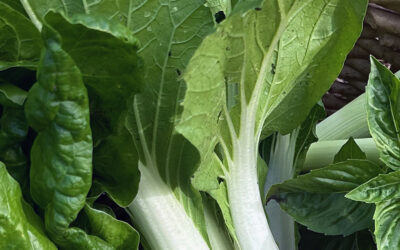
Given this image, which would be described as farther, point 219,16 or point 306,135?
point 306,135

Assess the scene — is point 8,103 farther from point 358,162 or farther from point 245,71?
point 358,162

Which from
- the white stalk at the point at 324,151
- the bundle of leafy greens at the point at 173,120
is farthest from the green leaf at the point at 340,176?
the white stalk at the point at 324,151

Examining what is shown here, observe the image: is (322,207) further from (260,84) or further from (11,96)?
(11,96)

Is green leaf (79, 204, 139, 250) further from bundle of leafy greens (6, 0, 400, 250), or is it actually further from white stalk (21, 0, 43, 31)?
white stalk (21, 0, 43, 31)

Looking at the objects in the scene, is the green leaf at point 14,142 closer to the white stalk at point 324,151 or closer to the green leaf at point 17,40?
the green leaf at point 17,40

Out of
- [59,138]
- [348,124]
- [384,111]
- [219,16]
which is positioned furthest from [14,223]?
[348,124]

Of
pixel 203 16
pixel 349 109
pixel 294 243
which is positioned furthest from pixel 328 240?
pixel 203 16

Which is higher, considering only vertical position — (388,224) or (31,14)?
(31,14)
